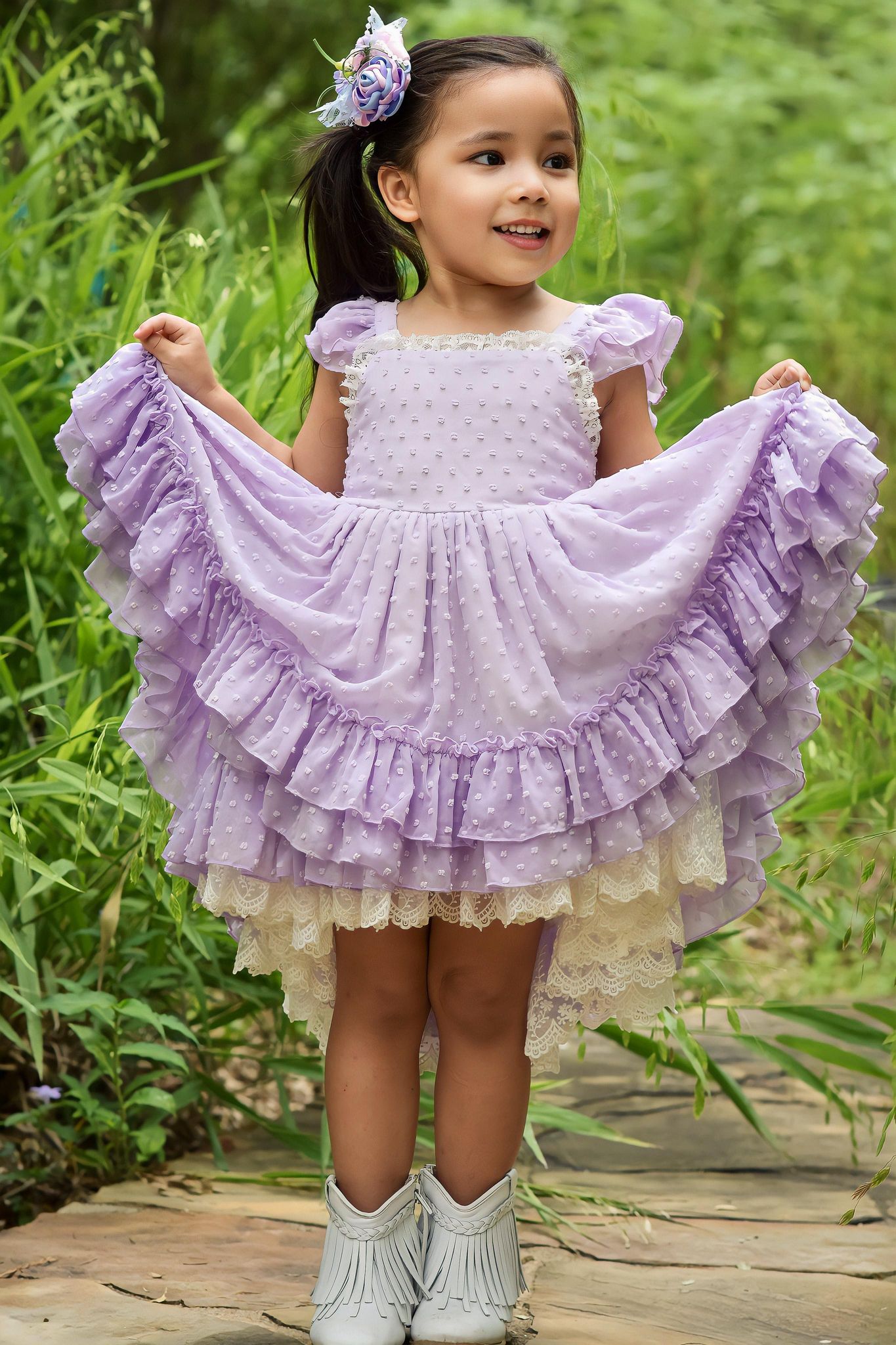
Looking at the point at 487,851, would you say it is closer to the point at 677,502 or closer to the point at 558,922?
the point at 558,922

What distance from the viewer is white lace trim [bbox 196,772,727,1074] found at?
1.42 metres

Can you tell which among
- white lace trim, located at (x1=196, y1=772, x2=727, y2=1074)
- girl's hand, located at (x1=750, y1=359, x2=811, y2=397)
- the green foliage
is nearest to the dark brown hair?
the green foliage

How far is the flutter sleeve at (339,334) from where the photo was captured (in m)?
1.66

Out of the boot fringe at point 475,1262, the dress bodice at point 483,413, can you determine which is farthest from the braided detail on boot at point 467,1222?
the dress bodice at point 483,413

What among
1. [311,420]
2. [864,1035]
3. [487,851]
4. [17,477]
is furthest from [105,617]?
[864,1035]

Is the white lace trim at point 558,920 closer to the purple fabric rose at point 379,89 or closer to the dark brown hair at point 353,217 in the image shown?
the dark brown hair at point 353,217

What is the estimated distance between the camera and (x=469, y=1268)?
1.50 meters

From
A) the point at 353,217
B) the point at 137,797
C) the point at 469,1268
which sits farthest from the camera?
the point at 137,797

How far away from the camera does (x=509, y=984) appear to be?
59.7 inches

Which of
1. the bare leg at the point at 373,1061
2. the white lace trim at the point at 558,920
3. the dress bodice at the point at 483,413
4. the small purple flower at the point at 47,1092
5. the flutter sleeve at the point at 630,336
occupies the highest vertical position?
the flutter sleeve at the point at 630,336

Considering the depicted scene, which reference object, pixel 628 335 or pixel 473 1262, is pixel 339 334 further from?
pixel 473 1262

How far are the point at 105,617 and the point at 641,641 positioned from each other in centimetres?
107

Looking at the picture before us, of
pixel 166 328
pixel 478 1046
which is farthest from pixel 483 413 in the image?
pixel 478 1046

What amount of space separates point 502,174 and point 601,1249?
4.11 feet
